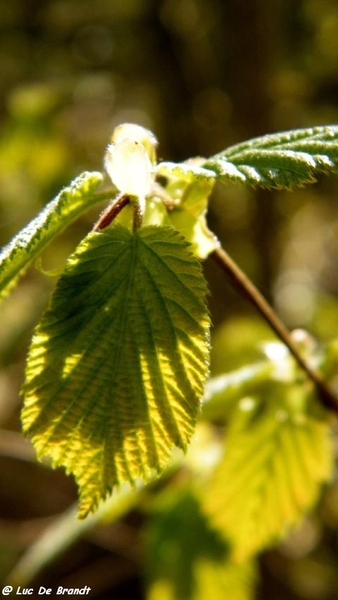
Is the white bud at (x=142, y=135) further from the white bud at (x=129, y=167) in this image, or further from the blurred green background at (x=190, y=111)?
the blurred green background at (x=190, y=111)

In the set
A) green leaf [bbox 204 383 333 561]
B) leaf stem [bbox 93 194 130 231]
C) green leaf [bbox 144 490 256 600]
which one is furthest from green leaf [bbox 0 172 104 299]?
green leaf [bbox 144 490 256 600]

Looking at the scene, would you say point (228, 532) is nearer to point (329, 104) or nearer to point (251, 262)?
point (251, 262)

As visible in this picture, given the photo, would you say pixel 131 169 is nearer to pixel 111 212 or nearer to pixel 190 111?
pixel 111 212

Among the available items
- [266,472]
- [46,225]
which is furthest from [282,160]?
[266,472]

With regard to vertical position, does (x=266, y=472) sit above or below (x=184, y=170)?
below

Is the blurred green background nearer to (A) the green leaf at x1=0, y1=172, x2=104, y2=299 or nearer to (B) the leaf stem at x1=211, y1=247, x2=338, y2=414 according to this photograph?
(B) the leaf stem at x1=211, y1=247, x2=338, y2=414
